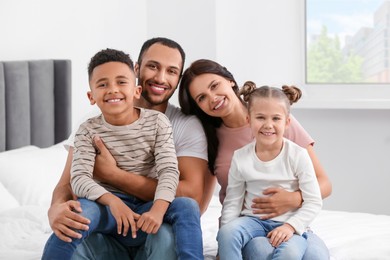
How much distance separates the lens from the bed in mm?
2164

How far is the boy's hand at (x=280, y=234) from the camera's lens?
1.81m

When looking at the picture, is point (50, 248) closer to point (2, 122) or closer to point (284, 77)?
point (2, 122)

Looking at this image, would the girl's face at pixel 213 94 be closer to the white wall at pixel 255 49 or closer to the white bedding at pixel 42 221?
the white bedding at pixel 42 221

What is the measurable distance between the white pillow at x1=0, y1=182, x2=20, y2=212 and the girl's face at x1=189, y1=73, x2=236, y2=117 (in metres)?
0.85

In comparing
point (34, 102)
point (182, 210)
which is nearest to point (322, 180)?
point (182, 210)

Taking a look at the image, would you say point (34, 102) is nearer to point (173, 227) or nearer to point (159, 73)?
point (159, 73)

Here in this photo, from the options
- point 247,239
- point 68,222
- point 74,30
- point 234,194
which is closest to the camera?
point 68,222

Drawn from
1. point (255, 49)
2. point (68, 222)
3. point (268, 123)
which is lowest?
point (68, 222)

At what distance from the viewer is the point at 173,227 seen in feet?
5.90

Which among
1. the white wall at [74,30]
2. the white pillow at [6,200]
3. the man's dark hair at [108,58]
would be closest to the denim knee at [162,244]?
the man's dark hair at [108,58]

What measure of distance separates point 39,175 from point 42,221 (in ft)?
1.37

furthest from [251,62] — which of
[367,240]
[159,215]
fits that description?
[159,215]

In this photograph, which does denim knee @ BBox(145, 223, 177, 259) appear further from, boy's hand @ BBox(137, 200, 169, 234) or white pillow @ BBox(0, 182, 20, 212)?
white pillow @ BBox(0, 182, 20, 212)

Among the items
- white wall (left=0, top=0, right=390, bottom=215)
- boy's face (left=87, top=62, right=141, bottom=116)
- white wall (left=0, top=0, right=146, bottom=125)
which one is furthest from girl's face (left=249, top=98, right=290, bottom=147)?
white wall (left=0, top=0, right=390, bottom=215)
